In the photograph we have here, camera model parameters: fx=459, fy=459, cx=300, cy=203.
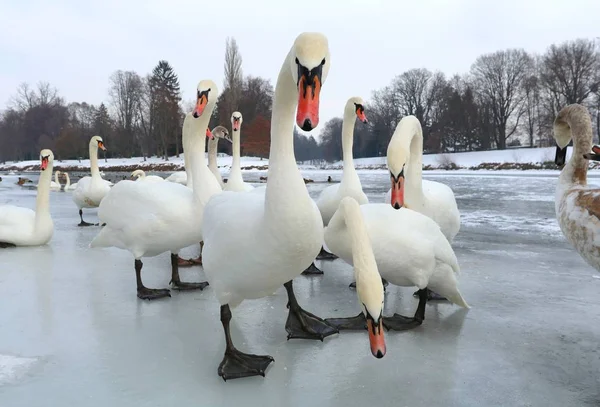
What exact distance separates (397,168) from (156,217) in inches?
76.1

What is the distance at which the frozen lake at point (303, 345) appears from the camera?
85.6 inches

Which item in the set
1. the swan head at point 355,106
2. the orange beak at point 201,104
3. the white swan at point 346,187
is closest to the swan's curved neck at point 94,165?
the orange beak at point 201,104

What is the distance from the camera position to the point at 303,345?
9.16 feet

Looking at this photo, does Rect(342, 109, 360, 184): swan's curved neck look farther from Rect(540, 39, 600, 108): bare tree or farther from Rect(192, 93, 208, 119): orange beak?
Rect(540, 39, 600, 108): bare tree

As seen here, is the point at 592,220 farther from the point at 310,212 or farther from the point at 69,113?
the point at 69,113

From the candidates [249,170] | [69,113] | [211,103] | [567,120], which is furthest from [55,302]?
[69,113]

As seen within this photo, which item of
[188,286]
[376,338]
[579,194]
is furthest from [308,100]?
[188,286]

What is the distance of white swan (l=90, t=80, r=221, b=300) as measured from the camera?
3.72m

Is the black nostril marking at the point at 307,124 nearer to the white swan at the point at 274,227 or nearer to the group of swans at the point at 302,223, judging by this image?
the group of swans at the point at 302,223

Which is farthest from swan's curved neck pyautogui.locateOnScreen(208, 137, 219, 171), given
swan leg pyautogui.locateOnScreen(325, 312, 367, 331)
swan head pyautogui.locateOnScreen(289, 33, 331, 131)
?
swan head pyautogui.locateOnScreen(289, 33, 331, 131)

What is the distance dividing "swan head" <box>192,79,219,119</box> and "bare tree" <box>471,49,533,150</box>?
4492cm

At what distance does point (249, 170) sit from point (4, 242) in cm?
2904

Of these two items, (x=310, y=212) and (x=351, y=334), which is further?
(x=351, y=334)

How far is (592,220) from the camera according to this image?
264 centimetres
